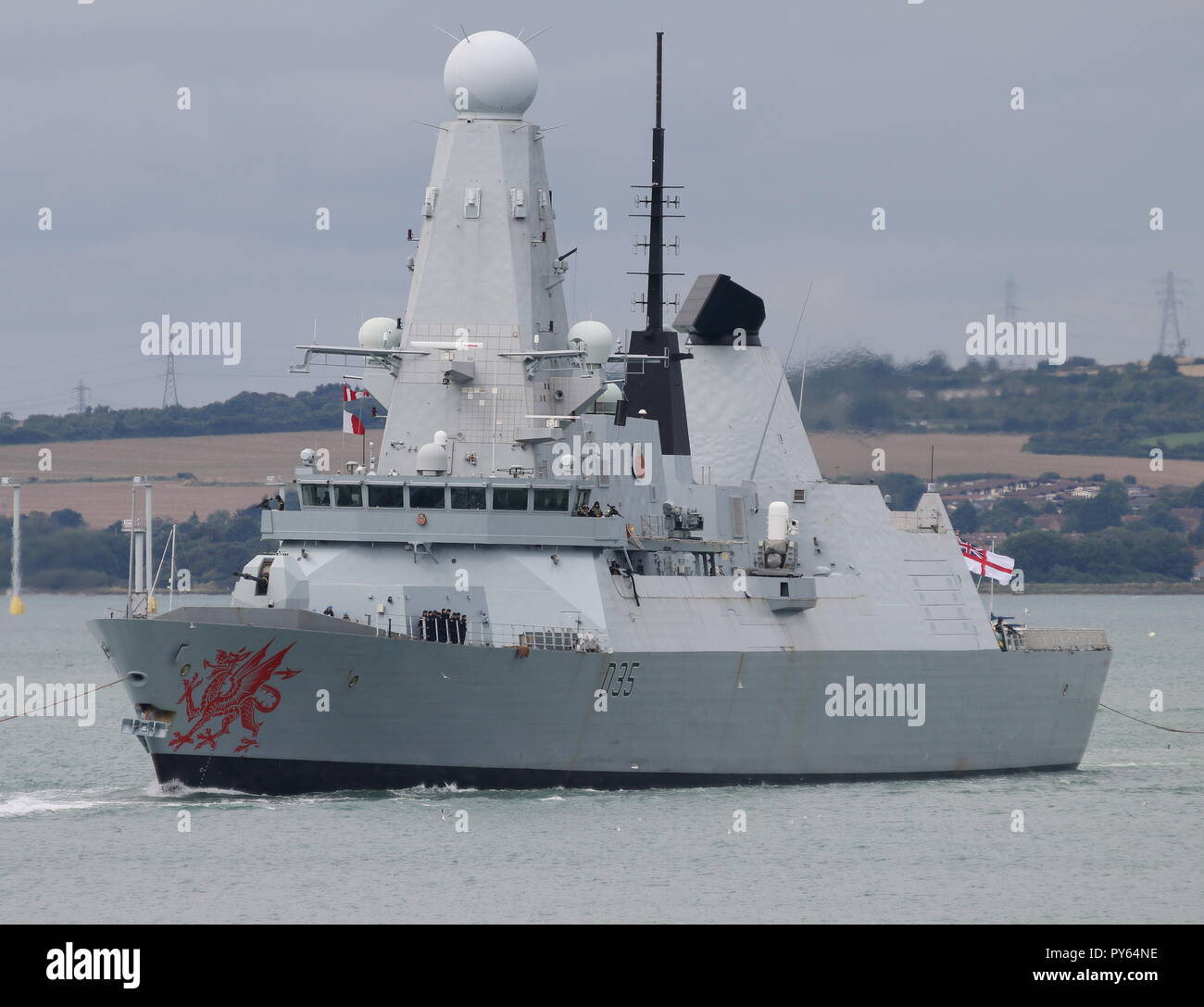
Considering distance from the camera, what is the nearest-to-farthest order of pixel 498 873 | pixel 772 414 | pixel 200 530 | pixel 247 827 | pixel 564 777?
pixel 498 873
pixel 247 827
pixel 564 777
pixel 772 414
pixel 200 530

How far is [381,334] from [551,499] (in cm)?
416

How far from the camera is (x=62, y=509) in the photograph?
2667 inches

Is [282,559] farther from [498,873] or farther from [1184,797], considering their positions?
[1184,797]

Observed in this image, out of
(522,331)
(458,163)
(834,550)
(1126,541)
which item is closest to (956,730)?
(834,550)

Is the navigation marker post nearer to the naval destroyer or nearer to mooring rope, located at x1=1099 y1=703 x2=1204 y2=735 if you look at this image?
the naval destroyer

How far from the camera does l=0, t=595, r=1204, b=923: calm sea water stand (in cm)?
2605

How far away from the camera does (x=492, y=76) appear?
35.3m

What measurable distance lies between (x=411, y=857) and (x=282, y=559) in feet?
24.0

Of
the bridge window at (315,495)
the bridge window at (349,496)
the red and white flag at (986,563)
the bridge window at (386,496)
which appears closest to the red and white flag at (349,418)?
the bridge window at (315,495)

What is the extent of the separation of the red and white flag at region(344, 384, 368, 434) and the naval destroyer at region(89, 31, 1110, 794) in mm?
468

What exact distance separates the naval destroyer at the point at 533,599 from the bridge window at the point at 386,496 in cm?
7

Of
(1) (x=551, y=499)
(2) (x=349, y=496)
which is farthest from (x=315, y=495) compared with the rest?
(1) (x=551, y=499)

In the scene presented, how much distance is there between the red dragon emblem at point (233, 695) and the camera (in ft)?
101

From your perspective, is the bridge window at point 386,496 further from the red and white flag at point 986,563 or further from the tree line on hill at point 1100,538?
the tree line on hill at point 1100,538
